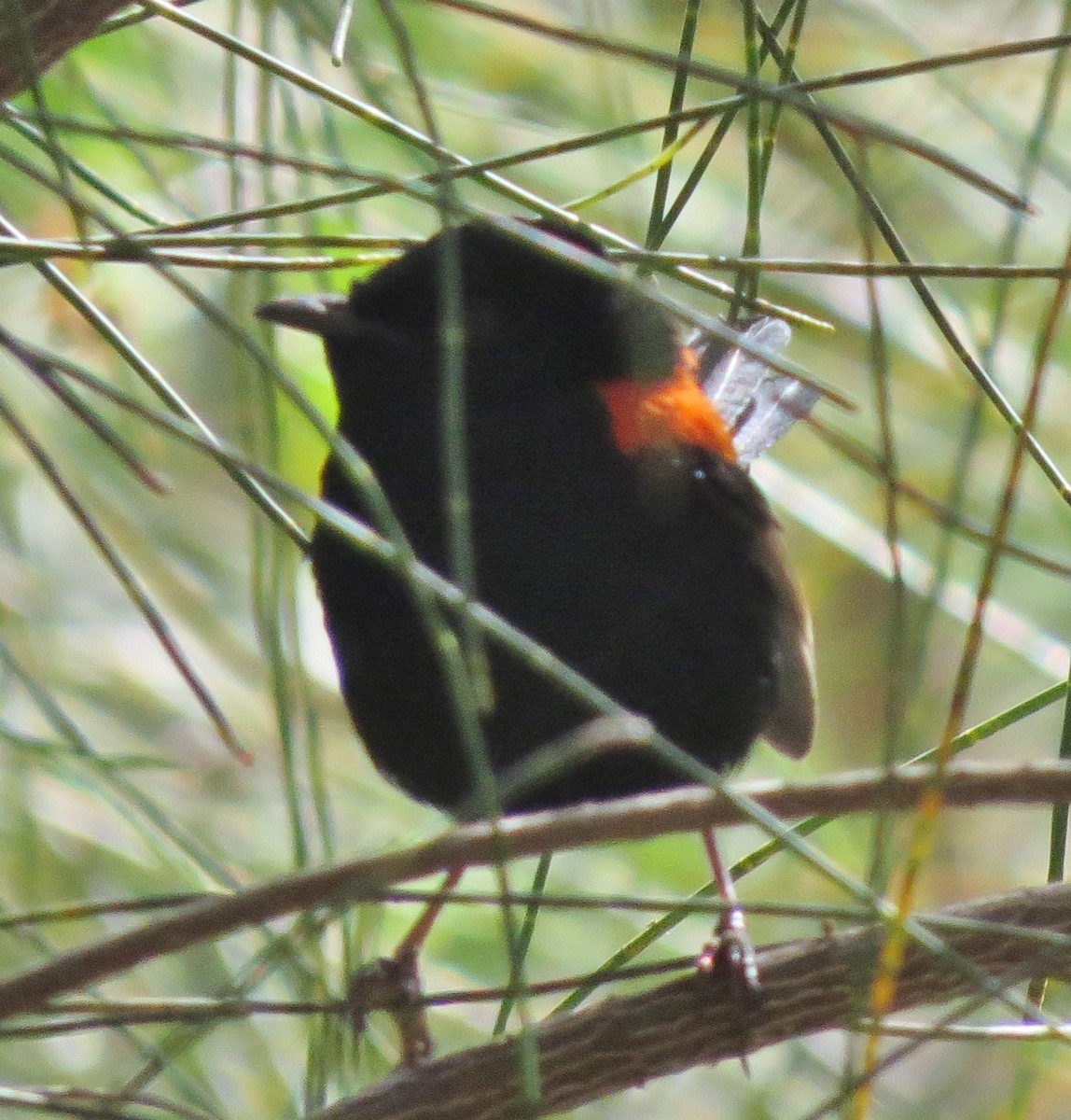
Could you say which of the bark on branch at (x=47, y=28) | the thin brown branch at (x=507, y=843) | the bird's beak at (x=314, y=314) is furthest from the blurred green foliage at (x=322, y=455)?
the thin brown branch at (x=507, y=843)

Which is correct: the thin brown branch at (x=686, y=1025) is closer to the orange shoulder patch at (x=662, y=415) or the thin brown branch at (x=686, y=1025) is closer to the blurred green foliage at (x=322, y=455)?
the blurred green foliage at (x=322, y=455)

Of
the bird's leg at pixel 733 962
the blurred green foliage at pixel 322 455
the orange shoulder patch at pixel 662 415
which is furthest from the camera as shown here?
the blurred green foliage at pixel 322 455

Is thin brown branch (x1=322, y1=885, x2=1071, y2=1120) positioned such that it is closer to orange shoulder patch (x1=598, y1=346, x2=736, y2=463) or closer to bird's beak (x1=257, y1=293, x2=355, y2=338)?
orange shoulder patch (x1=598, y1=346, x2=736, y2=463)

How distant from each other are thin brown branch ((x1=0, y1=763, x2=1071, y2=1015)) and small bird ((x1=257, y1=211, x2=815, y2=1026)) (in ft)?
4.10

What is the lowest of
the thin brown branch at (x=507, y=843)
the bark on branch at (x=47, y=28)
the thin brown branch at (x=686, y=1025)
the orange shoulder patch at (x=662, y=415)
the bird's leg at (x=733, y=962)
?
the thin brown branch at (x=507, y=843)

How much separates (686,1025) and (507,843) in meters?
1.16

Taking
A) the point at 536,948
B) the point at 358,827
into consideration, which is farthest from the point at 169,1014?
the point at 358,827

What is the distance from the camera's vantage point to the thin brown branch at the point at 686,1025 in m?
2.06

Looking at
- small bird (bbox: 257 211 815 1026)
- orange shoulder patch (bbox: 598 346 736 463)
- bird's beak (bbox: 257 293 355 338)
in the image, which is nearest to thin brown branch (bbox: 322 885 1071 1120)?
small bird (bbox: 257 211 815 1026)

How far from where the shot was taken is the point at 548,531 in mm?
2658

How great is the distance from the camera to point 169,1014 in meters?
1.47

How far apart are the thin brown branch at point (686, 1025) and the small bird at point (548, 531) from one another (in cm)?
42

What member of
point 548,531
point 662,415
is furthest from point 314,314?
point 662,415

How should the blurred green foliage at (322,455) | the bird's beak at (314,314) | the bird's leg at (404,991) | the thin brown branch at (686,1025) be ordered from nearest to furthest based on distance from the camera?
1. the bird's leg at (404,991)
2. the thin brown branch at (686,1025)
3. the bird's beak at (314,314)
4. the blurred green foliage at (322,455)
